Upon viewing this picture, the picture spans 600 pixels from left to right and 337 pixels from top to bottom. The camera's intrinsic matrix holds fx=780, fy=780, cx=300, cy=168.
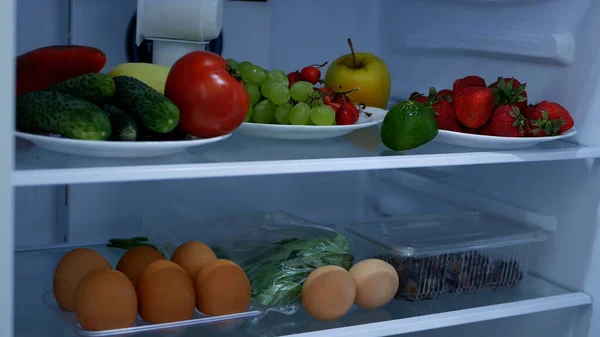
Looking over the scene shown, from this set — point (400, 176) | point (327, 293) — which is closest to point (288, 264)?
point (327, 293)

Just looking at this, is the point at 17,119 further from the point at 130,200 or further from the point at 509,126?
the point at 509,126

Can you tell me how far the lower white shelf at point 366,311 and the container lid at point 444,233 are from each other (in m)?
0.10

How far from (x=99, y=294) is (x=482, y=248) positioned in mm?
701

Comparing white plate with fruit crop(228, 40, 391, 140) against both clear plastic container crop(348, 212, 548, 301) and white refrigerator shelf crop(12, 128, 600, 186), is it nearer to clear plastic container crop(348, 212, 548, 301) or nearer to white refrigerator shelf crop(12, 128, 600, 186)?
white refrigerator shelf crop(12, 128, 600, 186)

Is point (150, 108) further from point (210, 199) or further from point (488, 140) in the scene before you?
point (210, 199)

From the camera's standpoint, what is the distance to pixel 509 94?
4.38 feet

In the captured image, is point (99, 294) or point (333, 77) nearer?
point (99, 294)

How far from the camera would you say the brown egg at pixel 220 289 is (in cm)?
115

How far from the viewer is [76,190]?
5.03 feet

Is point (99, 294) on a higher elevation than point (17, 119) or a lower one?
lower

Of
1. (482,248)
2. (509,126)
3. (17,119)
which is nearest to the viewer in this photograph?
(17,119)

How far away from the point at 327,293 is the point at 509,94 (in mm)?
465

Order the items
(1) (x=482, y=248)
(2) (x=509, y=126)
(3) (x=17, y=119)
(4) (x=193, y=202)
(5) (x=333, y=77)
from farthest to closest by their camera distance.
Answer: (4) (x=193, y=202) → (5) (x=333, y=77) → (1) (x=482, y=248) → (2) (x=509, y=126) → (3) (x=17, y=119)

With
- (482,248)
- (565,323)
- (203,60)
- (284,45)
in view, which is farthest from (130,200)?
(565,323)
